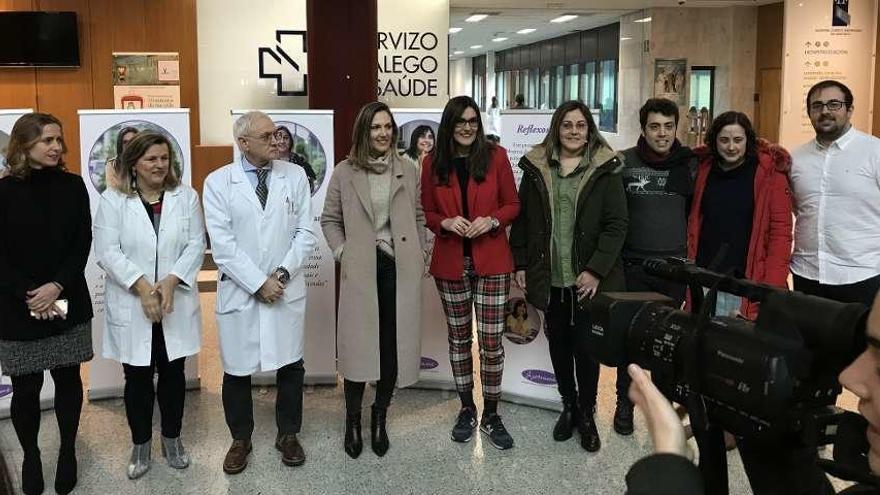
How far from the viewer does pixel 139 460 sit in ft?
10.6

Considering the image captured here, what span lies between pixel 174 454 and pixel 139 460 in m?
0.14

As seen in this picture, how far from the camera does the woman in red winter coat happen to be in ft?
10.6

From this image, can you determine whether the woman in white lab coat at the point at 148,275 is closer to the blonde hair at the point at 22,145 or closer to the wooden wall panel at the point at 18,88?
the blonde hair at the point at 22,145

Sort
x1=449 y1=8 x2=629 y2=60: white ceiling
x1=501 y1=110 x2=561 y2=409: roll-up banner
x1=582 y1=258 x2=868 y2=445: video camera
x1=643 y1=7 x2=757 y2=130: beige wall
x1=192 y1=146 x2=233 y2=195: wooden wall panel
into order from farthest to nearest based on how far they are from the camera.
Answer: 1. x1=449 y1=8 x2=629 y2=60: white ceiling
2. x1=643 y1=7 x2=757 y2=130: beige wall
3. x1=192 y1=146 x2=233 y2=195: wooden wall panel
4. x1=501 y1=110 x2=561 y2=409: roll-up banner
5. x1=582 y1=258 x2=868 y2=445: video camera

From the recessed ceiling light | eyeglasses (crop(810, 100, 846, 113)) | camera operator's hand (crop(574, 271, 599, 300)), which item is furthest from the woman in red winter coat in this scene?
the recessed ceiling light

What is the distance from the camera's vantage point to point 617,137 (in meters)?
14.6

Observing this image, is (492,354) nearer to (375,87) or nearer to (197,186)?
(375,87)

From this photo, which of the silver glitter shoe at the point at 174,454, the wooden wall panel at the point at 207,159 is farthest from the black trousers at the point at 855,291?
the wooden wall panel at the point at 207,159

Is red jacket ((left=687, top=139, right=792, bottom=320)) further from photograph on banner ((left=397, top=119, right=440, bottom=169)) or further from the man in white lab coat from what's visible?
the man in white lab coat

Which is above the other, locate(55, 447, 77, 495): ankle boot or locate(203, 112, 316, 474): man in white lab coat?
locate(203, 112, 316, 474): man in white lab coat

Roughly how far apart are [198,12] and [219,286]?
579 cm

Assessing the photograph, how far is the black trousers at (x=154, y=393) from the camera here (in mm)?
3172

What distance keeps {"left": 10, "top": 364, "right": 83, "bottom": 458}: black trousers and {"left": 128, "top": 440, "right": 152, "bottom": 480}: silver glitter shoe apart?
0.77ft

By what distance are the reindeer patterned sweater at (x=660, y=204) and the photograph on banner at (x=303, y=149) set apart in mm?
1579
